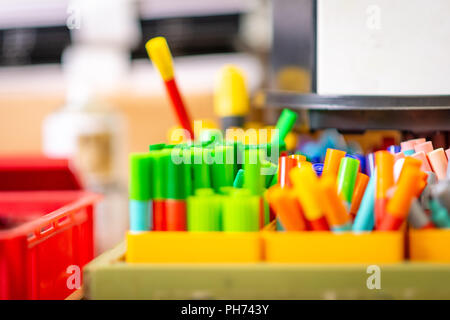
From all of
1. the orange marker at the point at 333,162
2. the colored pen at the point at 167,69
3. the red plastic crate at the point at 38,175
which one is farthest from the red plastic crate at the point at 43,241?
the orange marker at the point at 333,162

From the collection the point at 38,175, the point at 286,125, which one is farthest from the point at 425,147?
the point at 38,175

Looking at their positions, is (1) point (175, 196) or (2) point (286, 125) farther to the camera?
(2) point (286, 125)

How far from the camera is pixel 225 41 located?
1.54 m

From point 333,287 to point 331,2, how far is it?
32cm

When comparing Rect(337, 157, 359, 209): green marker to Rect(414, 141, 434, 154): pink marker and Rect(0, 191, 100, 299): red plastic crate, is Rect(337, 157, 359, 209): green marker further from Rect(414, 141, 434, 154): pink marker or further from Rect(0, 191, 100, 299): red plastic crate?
Rect(0, 191, 100, 299): red plastic crate

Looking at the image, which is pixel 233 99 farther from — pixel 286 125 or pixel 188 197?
pixel 188 197

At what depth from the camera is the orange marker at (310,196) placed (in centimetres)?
34

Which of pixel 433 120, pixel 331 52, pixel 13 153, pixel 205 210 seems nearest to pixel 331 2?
pixel 331 52

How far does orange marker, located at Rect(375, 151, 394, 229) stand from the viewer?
1.20 ft

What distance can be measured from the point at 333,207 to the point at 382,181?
50mm

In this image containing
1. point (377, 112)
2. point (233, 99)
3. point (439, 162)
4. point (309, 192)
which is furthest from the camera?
point (233, 99)

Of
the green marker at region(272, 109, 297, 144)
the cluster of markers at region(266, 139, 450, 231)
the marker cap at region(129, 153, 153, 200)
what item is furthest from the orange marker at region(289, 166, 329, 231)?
the green marker at region(272, 109, 297, 144)

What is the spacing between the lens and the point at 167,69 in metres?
0.54

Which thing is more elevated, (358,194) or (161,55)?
(161,55)
